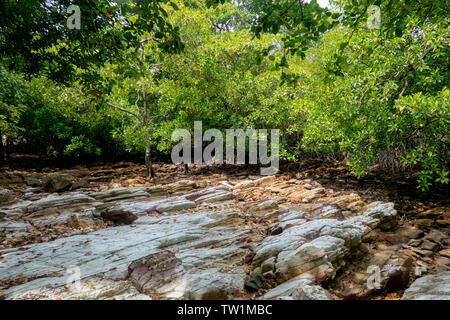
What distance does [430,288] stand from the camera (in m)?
3.79

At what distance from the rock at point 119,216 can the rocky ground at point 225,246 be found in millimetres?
34

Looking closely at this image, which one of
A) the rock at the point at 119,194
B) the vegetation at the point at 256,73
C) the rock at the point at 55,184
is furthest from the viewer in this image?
the rock at the point at 55,184

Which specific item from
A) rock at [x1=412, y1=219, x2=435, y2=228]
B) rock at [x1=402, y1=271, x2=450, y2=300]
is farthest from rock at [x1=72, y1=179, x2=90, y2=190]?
rock at [x1=412, y1=219, x2=435, y2=228]

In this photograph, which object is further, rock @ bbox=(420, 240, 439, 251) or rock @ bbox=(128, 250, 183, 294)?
rock @ bbox=(420, 240, 439, 251)

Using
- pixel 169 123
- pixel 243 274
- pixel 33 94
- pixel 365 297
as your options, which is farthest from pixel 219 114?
pixel 33 94

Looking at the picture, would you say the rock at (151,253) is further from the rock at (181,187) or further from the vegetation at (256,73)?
the rock at (181,187)

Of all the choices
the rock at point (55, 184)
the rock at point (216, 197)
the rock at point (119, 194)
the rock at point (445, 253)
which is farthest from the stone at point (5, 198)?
the rock at point (445, 253)

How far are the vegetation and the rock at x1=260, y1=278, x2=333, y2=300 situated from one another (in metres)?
2.94

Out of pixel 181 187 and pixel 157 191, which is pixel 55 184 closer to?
pixel 157 191

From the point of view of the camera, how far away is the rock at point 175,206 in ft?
28.7

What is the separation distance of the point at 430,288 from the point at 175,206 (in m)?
7.18

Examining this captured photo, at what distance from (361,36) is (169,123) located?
9677mm

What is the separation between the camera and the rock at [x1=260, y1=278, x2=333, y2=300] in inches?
134

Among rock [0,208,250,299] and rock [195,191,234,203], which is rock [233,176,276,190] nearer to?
rock [195,191,234,203]
